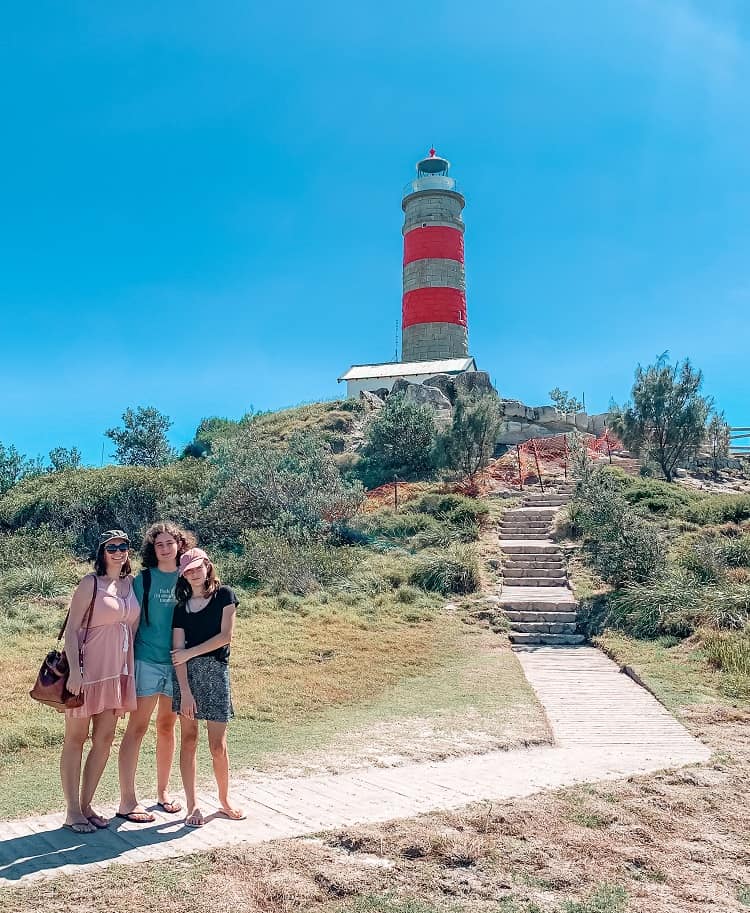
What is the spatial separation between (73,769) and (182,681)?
80 centimetres

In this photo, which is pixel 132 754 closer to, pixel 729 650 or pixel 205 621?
pixel 205 621

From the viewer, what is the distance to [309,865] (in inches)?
152

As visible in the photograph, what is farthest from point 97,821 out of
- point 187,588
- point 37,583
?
point 37,583

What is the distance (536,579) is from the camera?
1379cm

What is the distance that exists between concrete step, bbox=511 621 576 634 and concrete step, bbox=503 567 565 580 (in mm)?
2203

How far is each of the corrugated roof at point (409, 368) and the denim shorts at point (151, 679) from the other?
28.7 metres

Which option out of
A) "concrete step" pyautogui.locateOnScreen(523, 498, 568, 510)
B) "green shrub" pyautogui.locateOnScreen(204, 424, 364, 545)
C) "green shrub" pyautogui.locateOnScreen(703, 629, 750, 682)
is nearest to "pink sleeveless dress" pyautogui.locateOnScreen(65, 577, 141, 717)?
"green shrub" pyautogui.locateOnScreen(703, 629, 750, 682)

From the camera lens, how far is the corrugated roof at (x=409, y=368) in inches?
1307

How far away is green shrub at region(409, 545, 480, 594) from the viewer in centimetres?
1339

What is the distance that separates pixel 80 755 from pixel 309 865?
1.62 metres

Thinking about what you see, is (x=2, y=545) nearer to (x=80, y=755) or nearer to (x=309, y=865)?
(x=80, y=755)

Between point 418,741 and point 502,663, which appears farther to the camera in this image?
point 502,663

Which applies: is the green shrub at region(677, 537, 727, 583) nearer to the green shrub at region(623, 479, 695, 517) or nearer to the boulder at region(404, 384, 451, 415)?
the green shrub at region(623, 479, 695, 517)

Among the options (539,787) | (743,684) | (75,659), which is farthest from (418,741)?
(743,684)
